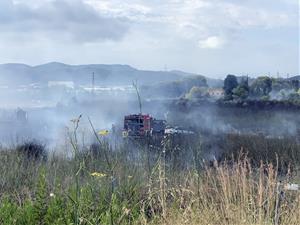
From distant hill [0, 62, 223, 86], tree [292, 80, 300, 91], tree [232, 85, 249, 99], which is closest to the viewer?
tree [232, 85, 249, 99]

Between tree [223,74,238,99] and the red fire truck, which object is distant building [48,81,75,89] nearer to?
tree [223,74,238,99]

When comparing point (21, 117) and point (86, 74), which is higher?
point (86, 74)

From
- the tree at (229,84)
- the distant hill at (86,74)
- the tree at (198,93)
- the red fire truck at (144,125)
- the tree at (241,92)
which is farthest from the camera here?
the distant hill at (86,74)

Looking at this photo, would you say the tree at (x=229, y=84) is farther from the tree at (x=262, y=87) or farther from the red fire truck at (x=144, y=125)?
the red fire truck at (x=144, y=125)

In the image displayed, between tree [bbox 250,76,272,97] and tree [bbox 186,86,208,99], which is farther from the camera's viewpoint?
tree [bbox 186,86,208,99]

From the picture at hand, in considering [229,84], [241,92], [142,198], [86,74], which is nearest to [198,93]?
[229,84]

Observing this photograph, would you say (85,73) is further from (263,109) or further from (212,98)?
(263,109)

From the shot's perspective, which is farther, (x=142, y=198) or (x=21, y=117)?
(x=21, y=117)

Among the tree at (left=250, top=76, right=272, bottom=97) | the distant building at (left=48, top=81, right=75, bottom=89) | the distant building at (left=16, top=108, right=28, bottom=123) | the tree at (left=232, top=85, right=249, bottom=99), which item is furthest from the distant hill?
the distant building at (left=16, top=108, right=28, bottom=123)

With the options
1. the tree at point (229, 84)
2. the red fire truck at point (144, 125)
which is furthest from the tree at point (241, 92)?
the red fire truck at point (144, 125)

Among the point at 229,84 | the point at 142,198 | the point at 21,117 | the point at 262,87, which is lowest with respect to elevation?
the point at 21,117

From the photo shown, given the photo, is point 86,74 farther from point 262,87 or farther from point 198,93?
point 262,87

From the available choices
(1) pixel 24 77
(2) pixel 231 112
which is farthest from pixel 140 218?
(1) pixel 24 77

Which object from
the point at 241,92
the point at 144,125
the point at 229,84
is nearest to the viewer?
the point at 144,125
